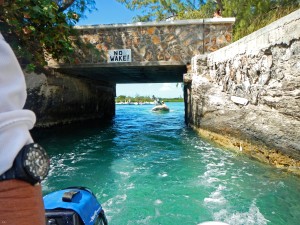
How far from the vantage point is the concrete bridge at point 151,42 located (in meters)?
9.65

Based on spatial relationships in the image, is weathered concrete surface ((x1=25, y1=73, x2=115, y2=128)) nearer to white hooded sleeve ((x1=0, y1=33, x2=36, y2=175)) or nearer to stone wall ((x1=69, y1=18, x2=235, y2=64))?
stone wall ((x1=69, y1=18, x2=235, y2=64))

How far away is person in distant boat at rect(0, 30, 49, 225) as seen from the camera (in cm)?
69

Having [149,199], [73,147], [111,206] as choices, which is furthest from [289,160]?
[73,147]

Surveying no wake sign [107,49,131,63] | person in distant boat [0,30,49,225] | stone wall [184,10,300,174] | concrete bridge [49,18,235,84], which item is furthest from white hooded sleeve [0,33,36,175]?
no wake sign [107,49,131,63]

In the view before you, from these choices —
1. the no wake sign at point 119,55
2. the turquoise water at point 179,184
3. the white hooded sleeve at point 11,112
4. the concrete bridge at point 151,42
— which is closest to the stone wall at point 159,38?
the concrete bridge at point 151,42

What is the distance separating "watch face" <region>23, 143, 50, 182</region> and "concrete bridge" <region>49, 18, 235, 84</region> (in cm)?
927

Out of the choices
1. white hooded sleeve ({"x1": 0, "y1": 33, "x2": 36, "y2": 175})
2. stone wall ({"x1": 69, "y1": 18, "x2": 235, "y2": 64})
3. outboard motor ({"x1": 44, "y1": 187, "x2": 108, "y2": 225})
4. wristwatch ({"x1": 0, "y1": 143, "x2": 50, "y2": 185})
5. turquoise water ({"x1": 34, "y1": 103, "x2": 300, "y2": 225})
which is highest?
stone wall ({"x1": 69, "y1": 18, "x2": 235, "y2": 64})

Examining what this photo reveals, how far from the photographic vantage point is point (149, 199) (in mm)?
3953

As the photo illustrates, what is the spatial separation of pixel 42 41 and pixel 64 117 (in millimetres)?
5104

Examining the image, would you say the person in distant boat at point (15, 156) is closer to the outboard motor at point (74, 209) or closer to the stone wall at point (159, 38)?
the outboard motor at point (74, 209)

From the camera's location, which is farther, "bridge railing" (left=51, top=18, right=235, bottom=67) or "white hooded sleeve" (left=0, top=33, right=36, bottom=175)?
"bridge railing" (left=51, top=18, right=235, bottom=67)

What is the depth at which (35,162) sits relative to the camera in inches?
29.9

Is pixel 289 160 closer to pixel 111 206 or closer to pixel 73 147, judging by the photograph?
pixel 111 206

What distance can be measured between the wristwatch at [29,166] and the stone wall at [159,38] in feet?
30.6
